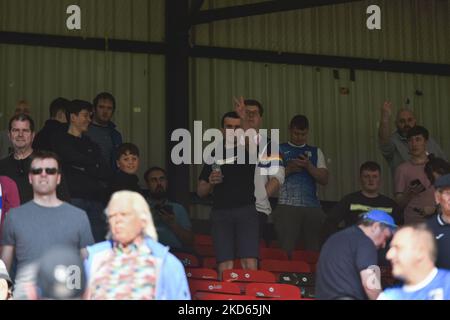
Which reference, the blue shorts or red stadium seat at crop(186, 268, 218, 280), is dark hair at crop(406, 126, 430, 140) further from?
red stadium seat at crop(186, 268, 218, 280)

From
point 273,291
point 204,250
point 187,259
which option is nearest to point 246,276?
point 273,291

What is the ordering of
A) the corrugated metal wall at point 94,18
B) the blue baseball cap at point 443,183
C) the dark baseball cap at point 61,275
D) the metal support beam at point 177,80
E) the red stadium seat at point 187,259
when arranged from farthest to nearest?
the corrugated metal wall at point 94,18 → the metal support beam at point 177,80 → the red stadium seat at point 187,259 → the blue baseball cap at point 443,183 → the dark baseball cap at point 61,275

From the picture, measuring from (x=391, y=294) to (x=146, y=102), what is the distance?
8.02m

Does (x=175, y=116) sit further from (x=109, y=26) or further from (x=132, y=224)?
(x=132, y=224)

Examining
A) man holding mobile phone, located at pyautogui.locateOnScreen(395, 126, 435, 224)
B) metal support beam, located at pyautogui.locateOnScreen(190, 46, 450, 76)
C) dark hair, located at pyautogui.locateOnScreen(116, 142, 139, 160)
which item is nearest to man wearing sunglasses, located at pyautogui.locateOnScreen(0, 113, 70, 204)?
dark hair, located at pyautogui.locateOnScreen(116, 142, 139, 160)

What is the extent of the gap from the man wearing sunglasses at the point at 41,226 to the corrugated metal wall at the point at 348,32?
7.39 m

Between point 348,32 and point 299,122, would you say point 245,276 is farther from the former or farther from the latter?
point 348,32

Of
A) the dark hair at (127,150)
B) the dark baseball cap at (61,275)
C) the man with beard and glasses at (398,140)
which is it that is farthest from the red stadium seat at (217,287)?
the man with beard and glasses at (398,140)

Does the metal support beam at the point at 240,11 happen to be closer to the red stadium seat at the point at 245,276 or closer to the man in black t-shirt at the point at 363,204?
the man in black t-shirt at the point at 363,204

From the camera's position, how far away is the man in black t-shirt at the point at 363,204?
10.9m

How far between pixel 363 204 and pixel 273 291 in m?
2.09

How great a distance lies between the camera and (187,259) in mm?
10727

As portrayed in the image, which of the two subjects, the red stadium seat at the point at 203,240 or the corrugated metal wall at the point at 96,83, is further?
the corrugated metal wall at the point at 96,83

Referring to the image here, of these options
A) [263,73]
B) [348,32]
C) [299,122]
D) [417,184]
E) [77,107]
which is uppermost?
[348,32]
